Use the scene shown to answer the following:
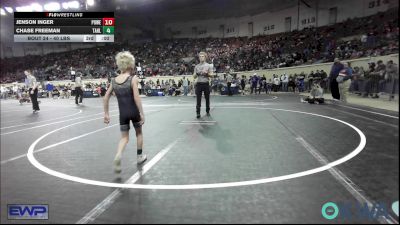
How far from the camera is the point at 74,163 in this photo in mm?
4793

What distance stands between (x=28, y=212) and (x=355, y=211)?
121 inches

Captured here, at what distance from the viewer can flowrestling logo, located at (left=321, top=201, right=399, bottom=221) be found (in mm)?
2742

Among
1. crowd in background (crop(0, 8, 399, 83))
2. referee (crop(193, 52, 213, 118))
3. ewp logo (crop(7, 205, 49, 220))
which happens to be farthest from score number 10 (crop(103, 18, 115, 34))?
crowd in background (crop(0, 8, 399, 83))

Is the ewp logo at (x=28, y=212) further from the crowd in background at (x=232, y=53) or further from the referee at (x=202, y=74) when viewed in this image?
the crowd in background at (x=232, y=53)

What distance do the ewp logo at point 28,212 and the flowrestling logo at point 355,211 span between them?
8.50 feet

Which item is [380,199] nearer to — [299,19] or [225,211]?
[225,211]

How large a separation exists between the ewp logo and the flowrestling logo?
2.59 m

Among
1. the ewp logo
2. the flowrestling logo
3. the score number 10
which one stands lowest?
the ewp logo

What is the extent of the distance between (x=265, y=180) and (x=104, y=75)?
37.7 meters

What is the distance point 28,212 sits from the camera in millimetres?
2969

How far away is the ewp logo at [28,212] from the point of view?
9.42ft

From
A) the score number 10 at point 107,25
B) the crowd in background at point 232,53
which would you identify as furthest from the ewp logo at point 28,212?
the crowd in background at point 232,53

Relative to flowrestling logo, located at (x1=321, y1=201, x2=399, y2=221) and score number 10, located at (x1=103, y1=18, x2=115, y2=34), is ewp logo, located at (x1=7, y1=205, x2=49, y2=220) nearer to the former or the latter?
flowrestling logo, located at (x1=321, y1=201, x2=399, y2=221)

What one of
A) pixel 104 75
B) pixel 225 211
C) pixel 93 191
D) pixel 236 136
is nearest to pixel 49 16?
pixel 236 136
